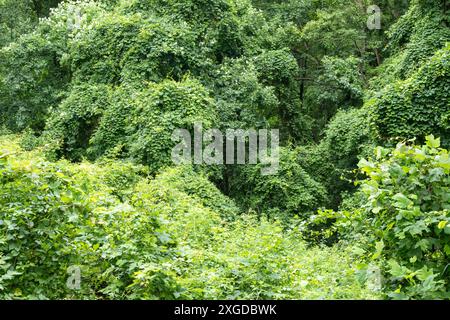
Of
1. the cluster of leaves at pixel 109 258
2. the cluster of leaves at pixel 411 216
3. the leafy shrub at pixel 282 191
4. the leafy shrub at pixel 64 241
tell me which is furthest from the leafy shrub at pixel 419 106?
the leafy shrub at pixel 64 241

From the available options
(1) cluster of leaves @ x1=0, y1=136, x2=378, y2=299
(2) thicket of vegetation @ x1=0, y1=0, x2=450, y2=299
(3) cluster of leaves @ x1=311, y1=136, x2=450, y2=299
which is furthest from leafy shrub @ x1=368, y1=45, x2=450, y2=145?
(3) cluster of leaves @ x1=311, y1=136, x2=450, y2=299

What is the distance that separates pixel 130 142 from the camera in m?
10.7

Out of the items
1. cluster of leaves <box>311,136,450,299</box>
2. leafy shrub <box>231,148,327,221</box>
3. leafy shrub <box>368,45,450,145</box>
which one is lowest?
leafy shrub <box>231,148,327,221</box>

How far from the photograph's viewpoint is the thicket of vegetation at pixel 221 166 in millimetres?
4344

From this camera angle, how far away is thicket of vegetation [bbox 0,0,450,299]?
4344mm

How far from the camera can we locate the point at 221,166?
11133mm

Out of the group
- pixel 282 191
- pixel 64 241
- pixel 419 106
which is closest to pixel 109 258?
pixel 64 241

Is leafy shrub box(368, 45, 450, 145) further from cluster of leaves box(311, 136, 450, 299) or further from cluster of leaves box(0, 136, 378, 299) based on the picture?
cluster of leaves box(311, 136, 450, 299)

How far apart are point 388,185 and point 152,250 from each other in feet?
6.64

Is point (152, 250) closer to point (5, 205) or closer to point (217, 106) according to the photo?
point (5, 205)

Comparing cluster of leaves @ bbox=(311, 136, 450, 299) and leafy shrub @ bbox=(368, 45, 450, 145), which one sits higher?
leafy shrub @ bbox=(368, 45, 450, 145)

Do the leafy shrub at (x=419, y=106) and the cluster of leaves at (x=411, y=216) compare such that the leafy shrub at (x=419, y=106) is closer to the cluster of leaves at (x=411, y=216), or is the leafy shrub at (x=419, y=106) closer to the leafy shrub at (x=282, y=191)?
the leafy shrub at (x=282, y=191)

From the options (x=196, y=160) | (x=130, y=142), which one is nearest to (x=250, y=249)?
(x=196, y=160)

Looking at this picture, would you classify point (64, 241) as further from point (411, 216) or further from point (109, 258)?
point (411, 216)
